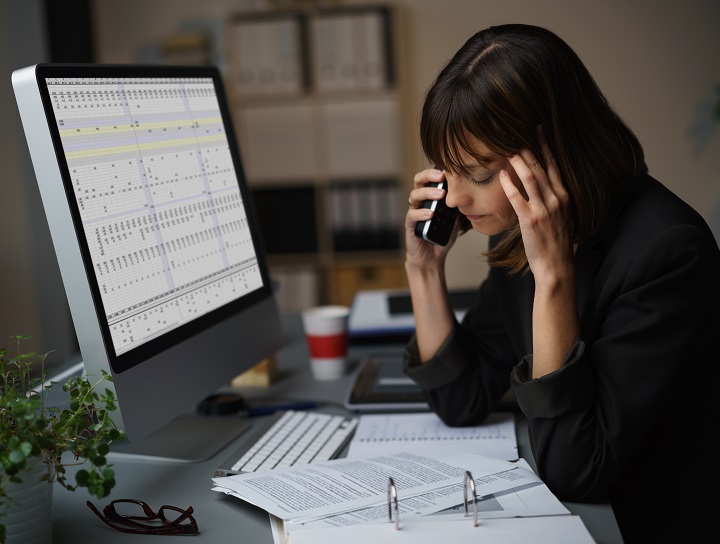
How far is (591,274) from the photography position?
105cm

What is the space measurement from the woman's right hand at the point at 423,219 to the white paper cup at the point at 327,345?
0.84 feet

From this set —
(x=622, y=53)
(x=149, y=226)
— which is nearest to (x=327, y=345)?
(x=149, y=226)

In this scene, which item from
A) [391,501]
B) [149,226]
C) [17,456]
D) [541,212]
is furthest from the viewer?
[149,226]

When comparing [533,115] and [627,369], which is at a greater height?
[533,115]

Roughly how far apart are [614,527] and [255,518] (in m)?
0.38

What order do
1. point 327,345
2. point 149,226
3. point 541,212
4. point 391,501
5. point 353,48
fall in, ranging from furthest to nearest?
point 353,48 → point 327,345 → point 149,226 → point 541,212 → point 391,501

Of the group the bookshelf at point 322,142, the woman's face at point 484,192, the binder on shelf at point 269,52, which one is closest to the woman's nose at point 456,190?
the woman's face at point 484,192

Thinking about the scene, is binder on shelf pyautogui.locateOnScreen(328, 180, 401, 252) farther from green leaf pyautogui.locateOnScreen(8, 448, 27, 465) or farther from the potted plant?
green leaf pyautogui.locateOnScreen(8, 448, 27, 465)

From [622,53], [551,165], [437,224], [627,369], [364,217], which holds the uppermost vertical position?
[622,53]

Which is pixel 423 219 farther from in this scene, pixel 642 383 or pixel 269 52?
pixel 269 52

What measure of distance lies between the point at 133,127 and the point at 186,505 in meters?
0.49

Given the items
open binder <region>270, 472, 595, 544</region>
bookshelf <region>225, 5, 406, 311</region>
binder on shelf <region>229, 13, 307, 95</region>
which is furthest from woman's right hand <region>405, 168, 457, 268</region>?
binder on shelf <region>229, 13, 307, 95</region>

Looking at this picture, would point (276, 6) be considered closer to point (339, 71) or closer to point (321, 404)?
point (339, 71)

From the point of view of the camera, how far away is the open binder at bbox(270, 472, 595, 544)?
2.54ft
